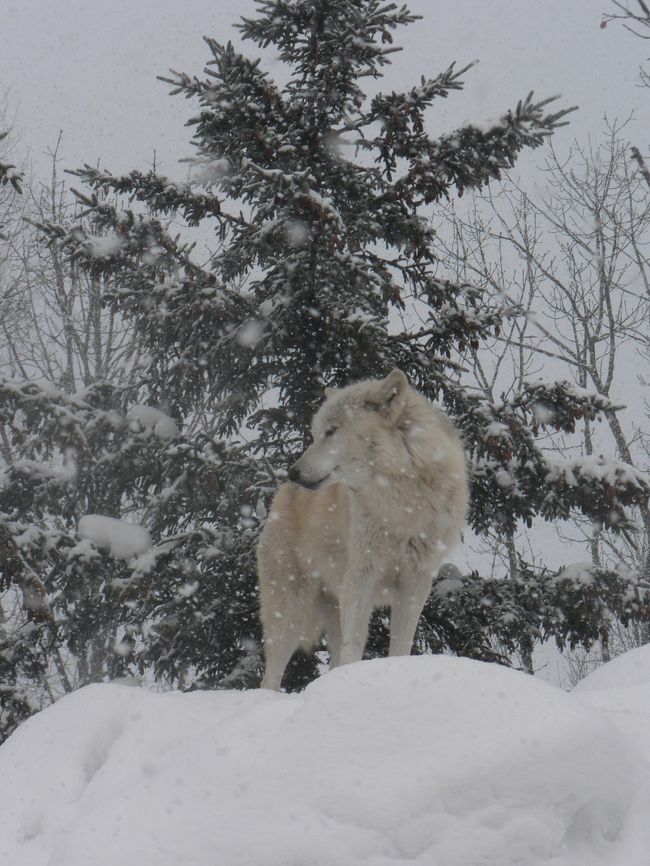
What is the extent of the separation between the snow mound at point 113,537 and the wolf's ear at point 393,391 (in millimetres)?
2826

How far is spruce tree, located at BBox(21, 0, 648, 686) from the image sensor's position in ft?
23.2

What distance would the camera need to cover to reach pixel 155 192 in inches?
292

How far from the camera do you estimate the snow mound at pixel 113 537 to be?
7.02m

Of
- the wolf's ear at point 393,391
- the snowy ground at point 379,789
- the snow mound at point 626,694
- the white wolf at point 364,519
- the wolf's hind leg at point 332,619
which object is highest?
the wolf's ear at point 393,391

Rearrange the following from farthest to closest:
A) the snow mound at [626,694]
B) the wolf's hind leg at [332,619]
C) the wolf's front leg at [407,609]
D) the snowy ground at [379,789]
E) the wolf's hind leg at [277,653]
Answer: the wolf's hind leg at [332,619]
the wolf's hind leg at [277,653]
the wolf's front leg at [407,609]
the snow mound at [626,694]
the snowy ground at [379,789]

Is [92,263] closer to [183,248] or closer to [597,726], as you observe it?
[183,248]

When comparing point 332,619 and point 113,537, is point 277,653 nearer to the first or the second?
point 332,619

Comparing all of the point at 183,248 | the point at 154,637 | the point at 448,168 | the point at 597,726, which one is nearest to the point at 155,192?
the point at 183,248

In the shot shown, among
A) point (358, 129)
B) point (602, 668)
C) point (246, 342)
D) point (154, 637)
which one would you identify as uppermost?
point (358, 129)

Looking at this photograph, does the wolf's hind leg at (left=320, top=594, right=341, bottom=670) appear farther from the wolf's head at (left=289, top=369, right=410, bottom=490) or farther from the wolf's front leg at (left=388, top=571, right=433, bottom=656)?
the wolf's head at (left=289, top=369, right=410, bottom=490)

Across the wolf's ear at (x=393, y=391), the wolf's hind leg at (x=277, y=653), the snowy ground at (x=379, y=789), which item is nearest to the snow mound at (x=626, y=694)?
the snowy ground at (x=379, y=789)

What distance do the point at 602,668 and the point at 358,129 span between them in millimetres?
5778

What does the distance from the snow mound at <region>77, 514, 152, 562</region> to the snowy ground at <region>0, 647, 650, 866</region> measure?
423 centimetres

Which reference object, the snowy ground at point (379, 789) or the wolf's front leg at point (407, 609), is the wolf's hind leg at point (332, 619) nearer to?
the wolf's front leg at point (407, 609)
